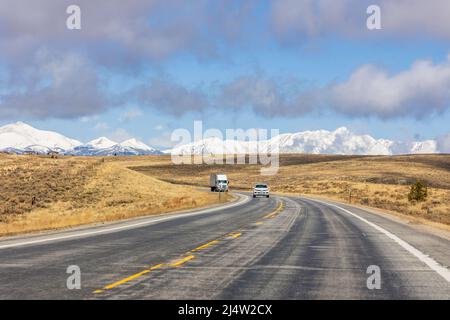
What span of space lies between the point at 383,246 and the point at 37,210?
1460 inches

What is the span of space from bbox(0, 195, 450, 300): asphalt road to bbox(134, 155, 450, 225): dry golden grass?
4213cm

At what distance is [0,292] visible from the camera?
8156 millimetres

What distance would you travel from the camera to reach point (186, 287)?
340 inches

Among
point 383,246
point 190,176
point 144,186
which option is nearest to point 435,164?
point 190,176

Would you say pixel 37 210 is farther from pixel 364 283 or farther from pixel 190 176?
pixel 190 176

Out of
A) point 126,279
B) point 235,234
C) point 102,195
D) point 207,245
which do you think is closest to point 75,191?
point 102,195

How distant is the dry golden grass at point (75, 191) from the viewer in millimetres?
45750

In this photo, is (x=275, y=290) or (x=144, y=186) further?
(x=144, y=186)

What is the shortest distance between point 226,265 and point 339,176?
109 meters

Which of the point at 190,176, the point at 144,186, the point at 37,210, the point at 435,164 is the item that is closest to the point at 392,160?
the point at 435,164

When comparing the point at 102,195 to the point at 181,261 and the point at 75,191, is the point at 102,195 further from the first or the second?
the point at 181,261

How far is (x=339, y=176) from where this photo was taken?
11688 centimetres
